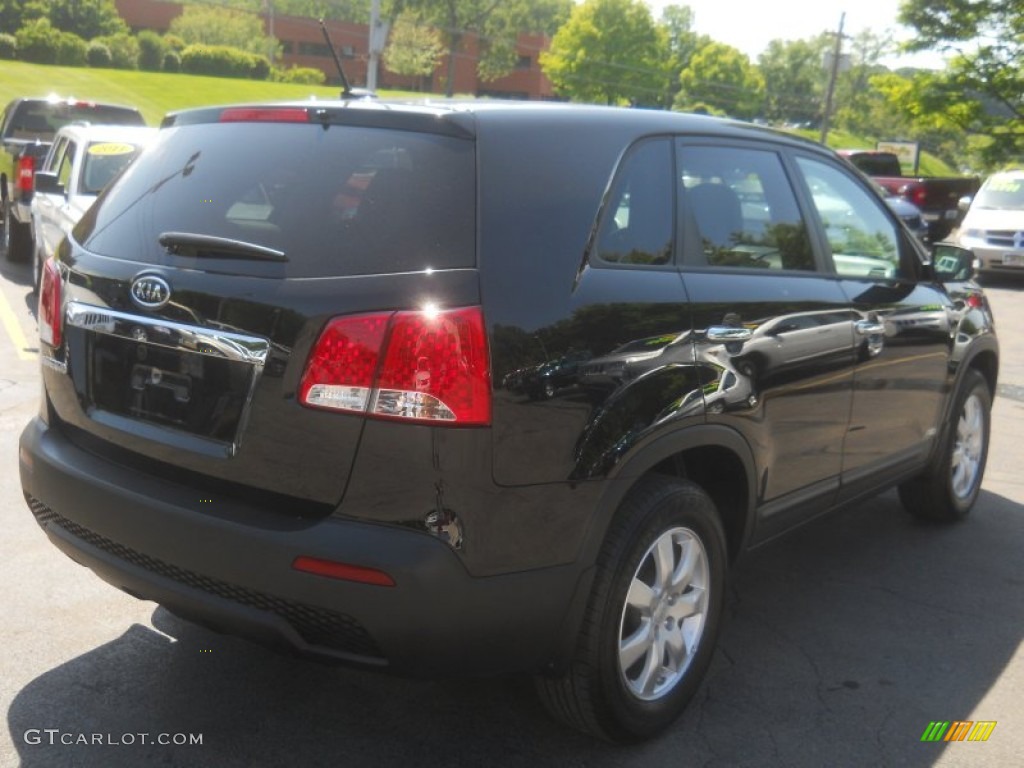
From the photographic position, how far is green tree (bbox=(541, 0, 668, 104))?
318ft

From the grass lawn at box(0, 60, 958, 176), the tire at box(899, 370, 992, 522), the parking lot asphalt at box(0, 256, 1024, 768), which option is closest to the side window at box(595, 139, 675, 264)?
the parking lot asphalt at box(0, 256, 1024, 768)

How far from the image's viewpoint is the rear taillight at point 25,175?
12203 mm

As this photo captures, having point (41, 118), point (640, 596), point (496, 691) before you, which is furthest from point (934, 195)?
point (640, 596)

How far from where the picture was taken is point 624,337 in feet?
10.2

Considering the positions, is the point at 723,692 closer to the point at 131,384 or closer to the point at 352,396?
the point at 352,396

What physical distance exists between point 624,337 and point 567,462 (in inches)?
16.2

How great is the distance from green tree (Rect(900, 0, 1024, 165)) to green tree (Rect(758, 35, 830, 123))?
93941 millimetres

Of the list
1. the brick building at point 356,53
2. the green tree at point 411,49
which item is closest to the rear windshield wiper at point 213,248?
the green tree at point 411,49

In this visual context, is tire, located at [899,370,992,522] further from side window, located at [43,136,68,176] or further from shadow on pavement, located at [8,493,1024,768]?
side window, located at [43,136,68,176]

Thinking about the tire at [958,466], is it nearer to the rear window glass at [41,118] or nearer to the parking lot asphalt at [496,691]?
the parking lot asphalt at [496,691]

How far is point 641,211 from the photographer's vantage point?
3.39 m

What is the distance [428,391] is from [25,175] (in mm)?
11087

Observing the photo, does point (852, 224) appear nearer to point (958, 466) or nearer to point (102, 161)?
point (958, 466)

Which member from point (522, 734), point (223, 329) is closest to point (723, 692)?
point (522, 734)
